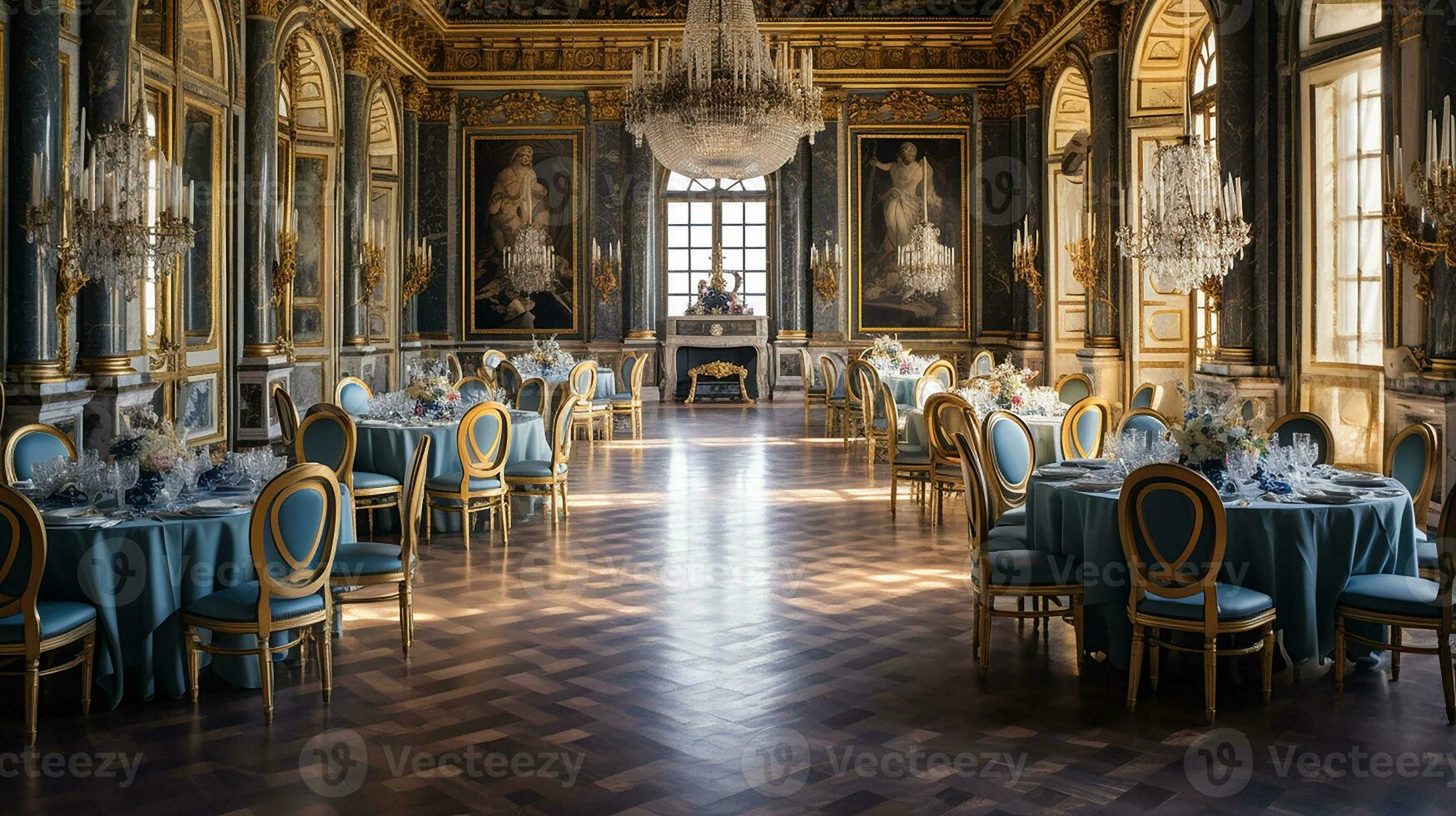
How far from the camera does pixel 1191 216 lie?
8219 millimetres

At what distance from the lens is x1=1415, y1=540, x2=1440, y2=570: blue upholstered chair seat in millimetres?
5258

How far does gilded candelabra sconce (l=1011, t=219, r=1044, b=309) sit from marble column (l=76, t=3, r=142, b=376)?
10.5 m

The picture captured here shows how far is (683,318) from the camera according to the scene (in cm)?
1817

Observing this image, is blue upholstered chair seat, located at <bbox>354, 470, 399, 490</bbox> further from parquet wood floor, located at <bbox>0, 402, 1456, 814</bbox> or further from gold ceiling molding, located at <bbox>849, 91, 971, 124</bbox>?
gold ceiling molding, located at <bbox>849, 91, 971, 124</bbox>

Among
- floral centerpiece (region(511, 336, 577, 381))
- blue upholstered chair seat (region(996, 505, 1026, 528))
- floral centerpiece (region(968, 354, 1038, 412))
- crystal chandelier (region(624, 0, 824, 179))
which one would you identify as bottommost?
blue upholstered chair seat (region(996, 505, 1026, 528))

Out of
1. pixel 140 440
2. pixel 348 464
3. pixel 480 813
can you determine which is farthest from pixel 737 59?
pixel 480 813

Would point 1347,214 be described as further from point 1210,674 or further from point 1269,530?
point 1210,674

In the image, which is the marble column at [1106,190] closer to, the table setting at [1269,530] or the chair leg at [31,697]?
the table setting at [1269,530]

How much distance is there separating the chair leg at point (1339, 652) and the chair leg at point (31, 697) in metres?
4.75

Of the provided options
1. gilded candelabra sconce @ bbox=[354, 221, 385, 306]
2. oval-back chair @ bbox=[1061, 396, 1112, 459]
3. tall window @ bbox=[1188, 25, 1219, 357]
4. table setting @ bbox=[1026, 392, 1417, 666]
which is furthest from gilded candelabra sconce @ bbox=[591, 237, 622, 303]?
table setting @ bbox=[1026, 392, 1417, 666]

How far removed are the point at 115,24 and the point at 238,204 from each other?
2.63m

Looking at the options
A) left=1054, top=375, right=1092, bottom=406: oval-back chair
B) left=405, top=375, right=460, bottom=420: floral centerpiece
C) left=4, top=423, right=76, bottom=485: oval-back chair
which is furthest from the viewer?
left=1054, top=375, right=1092, bottom=406: oval-back chair

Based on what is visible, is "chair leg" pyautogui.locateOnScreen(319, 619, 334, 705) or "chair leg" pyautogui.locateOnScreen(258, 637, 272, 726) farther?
"chair leg" pyautogui.locateOnScreen(319, 619, 334, 705)

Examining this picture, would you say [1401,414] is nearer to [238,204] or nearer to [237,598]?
[237,598]
